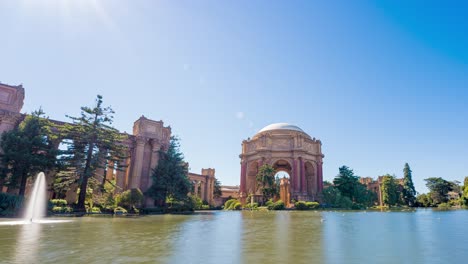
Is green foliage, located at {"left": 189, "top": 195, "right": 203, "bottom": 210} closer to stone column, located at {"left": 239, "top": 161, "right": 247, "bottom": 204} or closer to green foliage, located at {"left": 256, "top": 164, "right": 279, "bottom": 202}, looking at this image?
green foliage, located at {"left": 256, "top": 164, "right": 279, "bottom": 202}

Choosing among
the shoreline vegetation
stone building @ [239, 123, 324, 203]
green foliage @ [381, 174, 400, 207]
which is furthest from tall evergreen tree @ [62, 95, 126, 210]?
green foliage @ [381, 174, 400, 207]

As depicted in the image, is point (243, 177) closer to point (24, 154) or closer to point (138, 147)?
point (138, 147)

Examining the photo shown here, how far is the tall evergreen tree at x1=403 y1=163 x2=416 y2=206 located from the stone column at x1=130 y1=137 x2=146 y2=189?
63410 millimetres

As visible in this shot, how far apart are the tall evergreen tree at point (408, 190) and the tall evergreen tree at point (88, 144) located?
2666 inches

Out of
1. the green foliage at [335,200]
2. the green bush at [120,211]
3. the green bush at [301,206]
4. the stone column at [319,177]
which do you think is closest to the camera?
the green bush at [120,211]

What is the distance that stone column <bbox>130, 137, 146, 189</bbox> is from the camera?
29.2m

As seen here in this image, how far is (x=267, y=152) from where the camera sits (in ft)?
179

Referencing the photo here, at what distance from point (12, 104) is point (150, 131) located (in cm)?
1305

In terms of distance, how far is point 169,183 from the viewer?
28281 millimetres

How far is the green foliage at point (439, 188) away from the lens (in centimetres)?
6531

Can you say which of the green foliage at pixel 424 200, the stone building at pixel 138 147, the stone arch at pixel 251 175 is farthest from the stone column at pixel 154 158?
the green foliage at pixel 424 200

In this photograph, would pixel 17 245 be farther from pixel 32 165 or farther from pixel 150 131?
pixel 150 131

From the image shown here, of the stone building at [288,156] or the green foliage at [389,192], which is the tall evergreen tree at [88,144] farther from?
the green foliage at [389,192]

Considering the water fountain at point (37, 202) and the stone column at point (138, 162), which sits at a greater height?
the stone column at point (138, 162)
